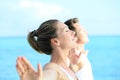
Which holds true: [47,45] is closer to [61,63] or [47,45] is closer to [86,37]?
[61,63]

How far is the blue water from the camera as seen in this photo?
7516 mm

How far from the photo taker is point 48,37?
1.59m

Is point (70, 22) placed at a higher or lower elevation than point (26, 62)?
lower

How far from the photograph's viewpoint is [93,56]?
925 centimetres

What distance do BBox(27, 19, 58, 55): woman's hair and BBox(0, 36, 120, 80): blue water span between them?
5331mm

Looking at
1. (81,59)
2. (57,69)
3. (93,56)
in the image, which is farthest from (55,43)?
(93,56)

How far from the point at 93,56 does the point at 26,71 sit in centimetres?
797

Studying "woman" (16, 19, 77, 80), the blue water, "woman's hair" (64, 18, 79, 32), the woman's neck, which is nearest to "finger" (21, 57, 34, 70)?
"woman" (16, 19, 77, 80)

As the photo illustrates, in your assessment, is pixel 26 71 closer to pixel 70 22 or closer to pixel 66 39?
pixel 66 39

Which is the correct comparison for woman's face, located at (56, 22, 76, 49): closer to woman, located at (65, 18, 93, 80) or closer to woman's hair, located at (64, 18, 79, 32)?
woman, located at (65, 18, 93, 80)

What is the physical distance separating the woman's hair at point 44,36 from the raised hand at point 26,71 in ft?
0.92

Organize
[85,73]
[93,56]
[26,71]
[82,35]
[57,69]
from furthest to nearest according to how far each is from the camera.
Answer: [93,56] → [82,35] → [85,73] → [57,69] → [26,71]

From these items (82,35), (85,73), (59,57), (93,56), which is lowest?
(93,56)

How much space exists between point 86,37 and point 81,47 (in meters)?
0.06
